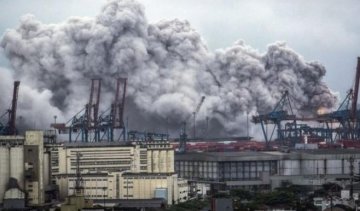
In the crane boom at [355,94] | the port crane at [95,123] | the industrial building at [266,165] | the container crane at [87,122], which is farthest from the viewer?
the crane boom at [355,94]

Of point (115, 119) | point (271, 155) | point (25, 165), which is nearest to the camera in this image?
point (25, 165)

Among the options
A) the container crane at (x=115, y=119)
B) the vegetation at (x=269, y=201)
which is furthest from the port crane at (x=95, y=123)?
the vegetation at (x=269, y=201)

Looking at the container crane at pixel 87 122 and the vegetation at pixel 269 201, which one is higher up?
the container crane at pixel 87 122

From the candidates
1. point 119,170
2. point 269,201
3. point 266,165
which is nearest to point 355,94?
point 266,165

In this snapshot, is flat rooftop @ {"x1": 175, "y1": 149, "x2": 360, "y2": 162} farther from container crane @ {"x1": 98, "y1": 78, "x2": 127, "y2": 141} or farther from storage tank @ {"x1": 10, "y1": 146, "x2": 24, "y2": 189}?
storage tank @ {"x1": 10, "y1": 146, "x2": 24, "y2": 189}

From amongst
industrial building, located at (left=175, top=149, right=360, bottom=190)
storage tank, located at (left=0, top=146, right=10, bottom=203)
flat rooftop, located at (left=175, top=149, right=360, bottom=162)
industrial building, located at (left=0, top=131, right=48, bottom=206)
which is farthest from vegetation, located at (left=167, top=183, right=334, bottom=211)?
flat rooftop, located at (left=175, top=149, right=360, bottom=162)

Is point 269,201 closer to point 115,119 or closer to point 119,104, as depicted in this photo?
point 115,119

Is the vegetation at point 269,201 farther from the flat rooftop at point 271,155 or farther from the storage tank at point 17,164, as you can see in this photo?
the flat rooftop at point 271,155
